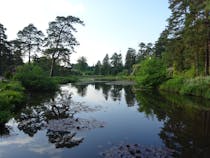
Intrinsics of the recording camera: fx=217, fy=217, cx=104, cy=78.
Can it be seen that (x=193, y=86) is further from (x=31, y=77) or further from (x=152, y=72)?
(x=31, y=77)

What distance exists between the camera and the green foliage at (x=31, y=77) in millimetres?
24781

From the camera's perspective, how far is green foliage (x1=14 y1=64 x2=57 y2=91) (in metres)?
24.8

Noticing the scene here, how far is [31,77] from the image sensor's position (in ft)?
82.5

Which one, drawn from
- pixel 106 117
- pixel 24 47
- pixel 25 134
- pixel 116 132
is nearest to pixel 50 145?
pixel 25 134

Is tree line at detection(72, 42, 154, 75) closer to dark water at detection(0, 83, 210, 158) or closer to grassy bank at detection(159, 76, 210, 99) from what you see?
grassy bank at detection(159, 76, 210, 99)

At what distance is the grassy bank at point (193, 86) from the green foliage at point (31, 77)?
16.2 meters

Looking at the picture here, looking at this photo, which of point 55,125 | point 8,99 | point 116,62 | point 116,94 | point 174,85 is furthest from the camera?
point 116,62

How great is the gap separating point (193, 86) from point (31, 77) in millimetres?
18099

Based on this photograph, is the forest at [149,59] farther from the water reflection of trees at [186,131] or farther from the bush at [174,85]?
the water reflection of trees at [186,131]

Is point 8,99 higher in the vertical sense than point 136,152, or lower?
higher

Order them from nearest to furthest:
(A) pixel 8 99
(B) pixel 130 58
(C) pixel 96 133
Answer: (C) pixel 96 133, (A) pixel 8 99, (B) pixel 130 58

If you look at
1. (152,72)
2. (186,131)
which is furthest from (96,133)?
(152,72)

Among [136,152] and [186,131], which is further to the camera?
[186,131]

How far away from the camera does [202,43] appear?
27578mm
